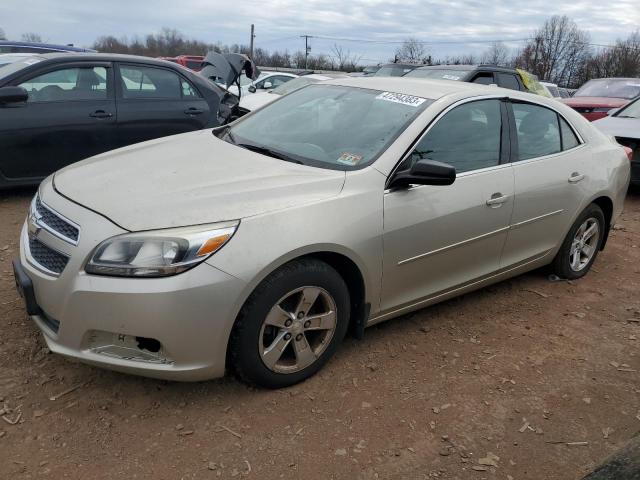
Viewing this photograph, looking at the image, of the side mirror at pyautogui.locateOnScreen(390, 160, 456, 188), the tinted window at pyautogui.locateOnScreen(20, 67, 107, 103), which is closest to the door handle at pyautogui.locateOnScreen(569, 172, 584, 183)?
the side mirror at pyautogui.locateOnScreen(390, 160, 456, 188)

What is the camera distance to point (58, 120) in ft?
18.4

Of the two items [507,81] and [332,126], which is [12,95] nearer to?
[332,126]

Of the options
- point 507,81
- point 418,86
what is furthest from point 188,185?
point 507,81

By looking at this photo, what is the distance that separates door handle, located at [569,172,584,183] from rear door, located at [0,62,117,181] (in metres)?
4.40

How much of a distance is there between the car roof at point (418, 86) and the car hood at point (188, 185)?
0.97 m

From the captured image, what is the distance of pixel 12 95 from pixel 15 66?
21.6 inches

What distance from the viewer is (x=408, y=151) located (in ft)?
10.7

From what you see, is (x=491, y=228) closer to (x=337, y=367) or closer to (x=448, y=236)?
(x=448, y=236)

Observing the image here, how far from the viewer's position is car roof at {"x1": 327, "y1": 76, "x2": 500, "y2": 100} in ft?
12.0

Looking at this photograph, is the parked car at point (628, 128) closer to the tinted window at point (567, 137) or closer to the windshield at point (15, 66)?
the tinted window at point (567, 137)

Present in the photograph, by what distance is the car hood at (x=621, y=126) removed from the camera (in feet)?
24.4

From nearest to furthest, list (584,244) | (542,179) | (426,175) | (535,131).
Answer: (426,175), (542,179), (535,131), (584,244)

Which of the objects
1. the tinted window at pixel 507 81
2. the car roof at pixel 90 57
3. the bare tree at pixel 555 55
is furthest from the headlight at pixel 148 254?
the bare tree at pixel 555 55

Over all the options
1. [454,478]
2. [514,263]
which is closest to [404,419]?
[454,478]
